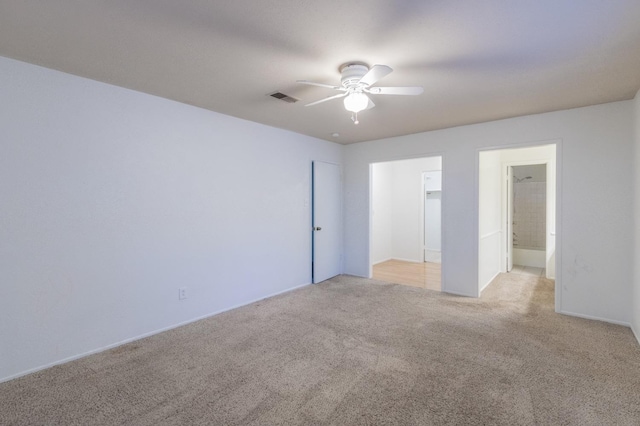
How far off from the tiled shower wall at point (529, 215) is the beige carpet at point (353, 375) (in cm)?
344

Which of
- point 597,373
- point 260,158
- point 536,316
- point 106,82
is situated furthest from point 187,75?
point 536,316

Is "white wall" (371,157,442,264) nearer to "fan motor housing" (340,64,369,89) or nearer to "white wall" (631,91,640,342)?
"white wall" (631,91,640,342)

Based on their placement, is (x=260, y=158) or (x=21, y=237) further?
(x=260, y=158)

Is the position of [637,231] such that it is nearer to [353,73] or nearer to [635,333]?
[635,333]

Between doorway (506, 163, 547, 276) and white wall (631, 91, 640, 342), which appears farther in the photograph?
doorway (506, 163, 547, 276)

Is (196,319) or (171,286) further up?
(171,286)

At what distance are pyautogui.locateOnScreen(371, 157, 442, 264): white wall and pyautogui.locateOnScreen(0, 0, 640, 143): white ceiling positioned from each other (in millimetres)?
3706

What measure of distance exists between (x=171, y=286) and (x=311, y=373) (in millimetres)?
1809

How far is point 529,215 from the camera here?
6.59m

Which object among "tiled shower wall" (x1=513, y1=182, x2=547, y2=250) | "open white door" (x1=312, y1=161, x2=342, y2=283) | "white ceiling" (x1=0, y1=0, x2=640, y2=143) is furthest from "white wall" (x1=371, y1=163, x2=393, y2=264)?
"white ceiling" (x1=0, y1=0, x2=640, y2=143)

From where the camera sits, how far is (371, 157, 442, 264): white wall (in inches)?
267

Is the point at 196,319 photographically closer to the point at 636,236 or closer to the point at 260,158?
the point at 260,158

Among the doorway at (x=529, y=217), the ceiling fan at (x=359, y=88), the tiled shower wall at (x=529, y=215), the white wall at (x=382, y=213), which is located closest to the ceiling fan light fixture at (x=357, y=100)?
the ceiling fan at (x=359, y=88)

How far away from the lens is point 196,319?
342 cm
